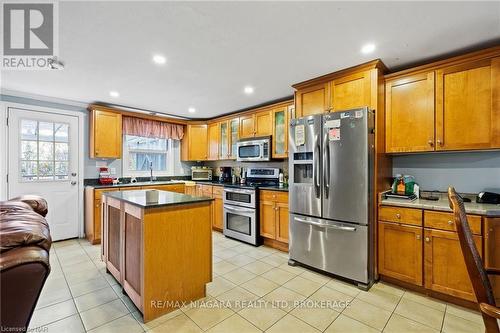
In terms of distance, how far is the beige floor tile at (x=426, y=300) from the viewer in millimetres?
2045

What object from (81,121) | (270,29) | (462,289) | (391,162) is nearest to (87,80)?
(81,121)

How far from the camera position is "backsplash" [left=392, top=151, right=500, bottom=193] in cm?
231

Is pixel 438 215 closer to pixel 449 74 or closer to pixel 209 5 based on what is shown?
pixel 449 74

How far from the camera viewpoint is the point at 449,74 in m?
2.22

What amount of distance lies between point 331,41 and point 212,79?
150 centimetres

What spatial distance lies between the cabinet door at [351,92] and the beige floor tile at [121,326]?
2.81 m

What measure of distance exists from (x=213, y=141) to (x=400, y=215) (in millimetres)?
3737

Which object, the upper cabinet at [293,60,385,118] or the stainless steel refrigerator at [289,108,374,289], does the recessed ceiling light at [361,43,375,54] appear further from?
the stainless steel refrigerator at [289,108,374,289]

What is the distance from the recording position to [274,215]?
342cm

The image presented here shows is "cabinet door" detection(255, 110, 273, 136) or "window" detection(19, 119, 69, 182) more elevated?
"cabinet door" detection(255, 110, 273, 136)

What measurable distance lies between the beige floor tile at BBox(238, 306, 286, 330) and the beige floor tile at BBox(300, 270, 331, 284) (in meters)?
0.73

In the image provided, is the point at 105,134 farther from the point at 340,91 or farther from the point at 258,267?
the point at 340,91

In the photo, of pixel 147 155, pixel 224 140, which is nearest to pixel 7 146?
pixel 147 155

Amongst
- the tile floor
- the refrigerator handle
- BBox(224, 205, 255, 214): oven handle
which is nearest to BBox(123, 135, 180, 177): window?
BBox(224, 205, 255, 214): oven handle
